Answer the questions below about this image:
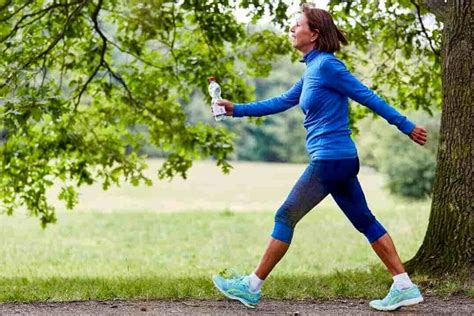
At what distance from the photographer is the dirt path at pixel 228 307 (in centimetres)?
619

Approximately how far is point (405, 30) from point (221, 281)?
21.7 feet

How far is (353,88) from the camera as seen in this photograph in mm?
5949

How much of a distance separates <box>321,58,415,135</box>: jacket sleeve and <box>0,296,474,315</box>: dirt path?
4.68 feet

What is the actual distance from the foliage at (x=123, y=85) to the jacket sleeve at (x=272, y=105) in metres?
5.49

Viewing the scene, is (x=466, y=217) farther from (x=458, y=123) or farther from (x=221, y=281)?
(x=221, y=281)

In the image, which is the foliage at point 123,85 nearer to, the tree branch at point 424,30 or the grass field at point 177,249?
the grass field at point 177,249

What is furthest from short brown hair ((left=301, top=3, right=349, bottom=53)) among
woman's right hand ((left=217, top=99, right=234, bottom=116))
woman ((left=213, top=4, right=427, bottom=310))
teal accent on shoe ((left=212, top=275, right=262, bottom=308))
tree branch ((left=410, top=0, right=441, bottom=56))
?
tree branch ((left=410, top=0, right=441, bottom=56))

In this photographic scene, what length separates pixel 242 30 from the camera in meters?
12.3

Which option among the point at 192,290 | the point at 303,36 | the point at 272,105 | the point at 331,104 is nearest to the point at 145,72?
the point at 192,290

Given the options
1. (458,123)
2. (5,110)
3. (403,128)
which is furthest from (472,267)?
(5,110)

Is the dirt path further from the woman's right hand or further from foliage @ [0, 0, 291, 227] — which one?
foliage @ [0, 0, 291, 227]

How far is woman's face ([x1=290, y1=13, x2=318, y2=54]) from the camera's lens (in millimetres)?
6160

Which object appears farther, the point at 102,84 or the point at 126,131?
the point at 126,131

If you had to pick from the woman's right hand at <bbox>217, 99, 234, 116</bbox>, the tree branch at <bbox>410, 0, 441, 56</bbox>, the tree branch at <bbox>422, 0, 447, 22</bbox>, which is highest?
the tree branch at <bbox>410, 0, 441, 56</bbox>
